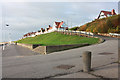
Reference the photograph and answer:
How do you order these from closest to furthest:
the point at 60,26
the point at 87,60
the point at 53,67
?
the point at 87,60 → the point at 53,67 → the point at 60,26

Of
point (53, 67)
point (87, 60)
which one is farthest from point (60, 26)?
point (87, 60)

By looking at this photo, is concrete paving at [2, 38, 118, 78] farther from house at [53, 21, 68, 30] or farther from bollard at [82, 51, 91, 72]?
house at [53, 21, 68, 30]

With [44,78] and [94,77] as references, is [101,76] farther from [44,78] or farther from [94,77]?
[44,78]

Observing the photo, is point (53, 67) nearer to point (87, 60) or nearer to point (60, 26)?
point (87, 60)

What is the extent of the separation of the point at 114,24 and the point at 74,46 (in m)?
33.8

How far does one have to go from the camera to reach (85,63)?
15.1 ft

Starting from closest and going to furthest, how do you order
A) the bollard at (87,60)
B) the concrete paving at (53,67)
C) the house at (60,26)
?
1. the bollard at (87,60)
2. the concrete paving at (53,67)
3. the house at (60,26)

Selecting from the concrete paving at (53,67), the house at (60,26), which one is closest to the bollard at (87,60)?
the concrete paving at (53,67)

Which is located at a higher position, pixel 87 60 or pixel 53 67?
pixel 87 60

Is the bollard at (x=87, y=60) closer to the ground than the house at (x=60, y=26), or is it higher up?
closer to the ground

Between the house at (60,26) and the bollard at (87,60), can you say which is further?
the house at (60,26)

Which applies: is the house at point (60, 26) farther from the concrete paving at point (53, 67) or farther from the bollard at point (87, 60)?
the bollard at point (87, 60)

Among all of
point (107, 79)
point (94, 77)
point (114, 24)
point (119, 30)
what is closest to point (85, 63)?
point (94, 77)

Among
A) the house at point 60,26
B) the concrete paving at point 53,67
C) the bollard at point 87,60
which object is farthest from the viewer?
the house at point 60,26
